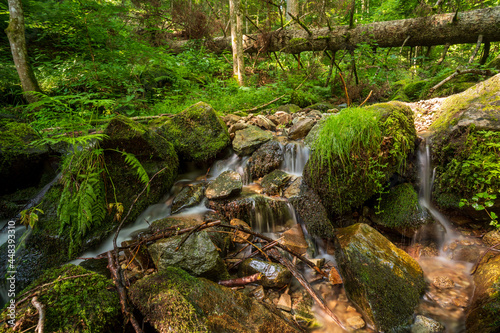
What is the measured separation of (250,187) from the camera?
4.44 metres

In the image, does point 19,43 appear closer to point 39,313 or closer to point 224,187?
point 224,187

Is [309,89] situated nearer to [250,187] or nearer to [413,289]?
[250,187]

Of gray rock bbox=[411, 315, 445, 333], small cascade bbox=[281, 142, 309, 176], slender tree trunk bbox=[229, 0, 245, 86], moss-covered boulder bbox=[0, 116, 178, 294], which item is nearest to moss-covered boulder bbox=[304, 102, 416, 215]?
small cascade bbox=[281, 142, 309, 176]

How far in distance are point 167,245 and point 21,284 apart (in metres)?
2.01

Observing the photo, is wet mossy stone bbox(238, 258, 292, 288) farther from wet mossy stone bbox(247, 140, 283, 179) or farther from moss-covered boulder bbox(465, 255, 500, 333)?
wet mossy stone bbox(247, 140, 283, 179)

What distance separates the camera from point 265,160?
4645 millimetres

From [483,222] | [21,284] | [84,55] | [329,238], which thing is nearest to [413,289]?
[329,238]

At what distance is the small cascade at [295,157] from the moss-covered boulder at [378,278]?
6.06 ft

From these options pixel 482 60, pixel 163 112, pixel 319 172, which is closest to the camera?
pixel 319 172

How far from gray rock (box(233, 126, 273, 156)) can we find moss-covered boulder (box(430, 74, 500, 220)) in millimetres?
3070

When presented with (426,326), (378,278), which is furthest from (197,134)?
(426,326)

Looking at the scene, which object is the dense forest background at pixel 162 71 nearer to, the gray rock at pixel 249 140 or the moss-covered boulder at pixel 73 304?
the gray rock at pixel 249 140

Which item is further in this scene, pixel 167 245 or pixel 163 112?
pixel 163 112

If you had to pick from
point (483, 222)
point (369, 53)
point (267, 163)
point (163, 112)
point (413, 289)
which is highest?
point (369, 53)
